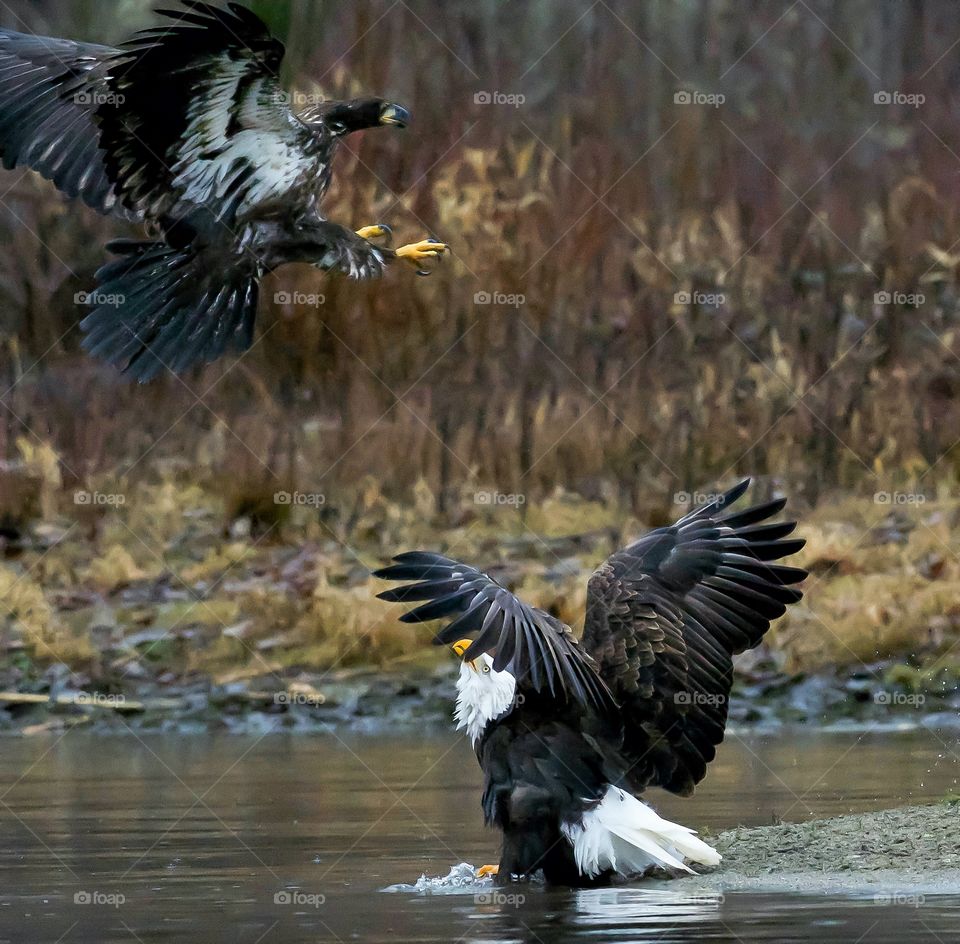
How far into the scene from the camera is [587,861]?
8406mm

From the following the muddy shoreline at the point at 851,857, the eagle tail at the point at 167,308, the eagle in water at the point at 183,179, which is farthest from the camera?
the eagle tail at the point at 167,308

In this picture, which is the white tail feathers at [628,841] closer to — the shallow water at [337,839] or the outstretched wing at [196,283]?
the shallow water at [337,839]

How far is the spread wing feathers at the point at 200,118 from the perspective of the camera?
9.34 m

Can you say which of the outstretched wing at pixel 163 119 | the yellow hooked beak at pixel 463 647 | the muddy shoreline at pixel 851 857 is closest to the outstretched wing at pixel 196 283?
the outstretched wing at pixel 163 119

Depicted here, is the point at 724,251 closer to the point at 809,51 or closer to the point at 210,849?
the point at 809,51

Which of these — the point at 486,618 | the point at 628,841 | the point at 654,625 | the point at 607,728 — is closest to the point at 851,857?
the point at 628,841

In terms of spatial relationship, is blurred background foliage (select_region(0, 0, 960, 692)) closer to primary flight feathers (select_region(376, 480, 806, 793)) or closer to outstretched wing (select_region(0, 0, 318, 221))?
outstretched wing (select_region(0, 0, 318, 221))

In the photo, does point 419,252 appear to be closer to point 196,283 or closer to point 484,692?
point 196,283

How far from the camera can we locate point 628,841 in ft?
27.3

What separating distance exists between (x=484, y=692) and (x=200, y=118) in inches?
121

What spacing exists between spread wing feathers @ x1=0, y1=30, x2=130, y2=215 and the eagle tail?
0.35 m

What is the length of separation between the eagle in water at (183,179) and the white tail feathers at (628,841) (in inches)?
116

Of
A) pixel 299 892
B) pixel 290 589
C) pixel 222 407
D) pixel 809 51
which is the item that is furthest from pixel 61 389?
pixel 299 892

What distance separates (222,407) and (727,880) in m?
9.95
